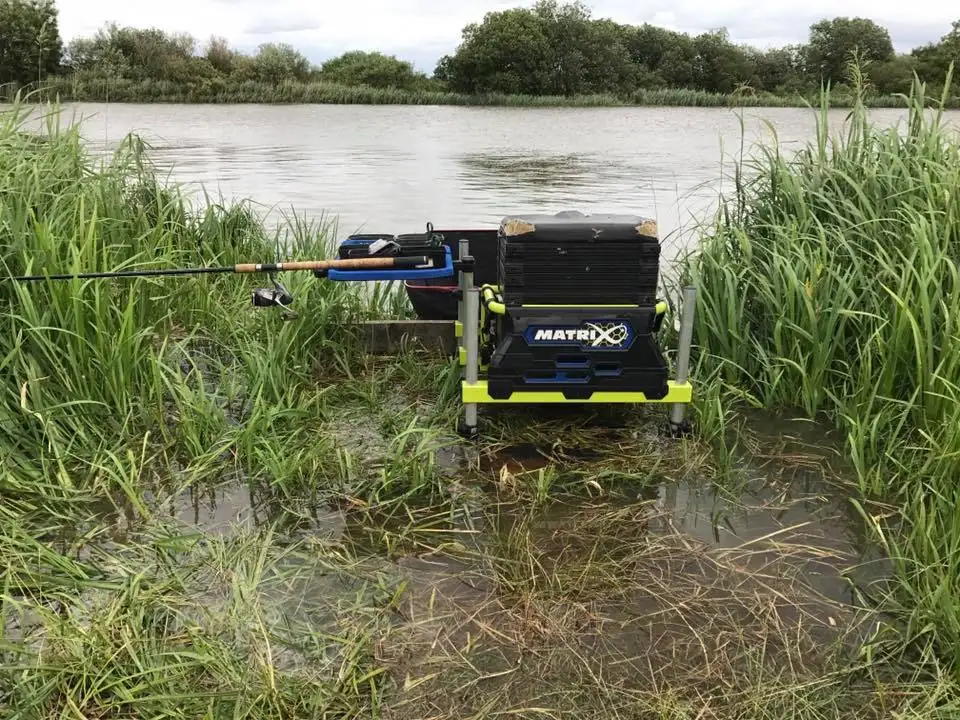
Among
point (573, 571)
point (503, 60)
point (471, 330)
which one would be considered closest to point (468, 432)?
point (471, 330)

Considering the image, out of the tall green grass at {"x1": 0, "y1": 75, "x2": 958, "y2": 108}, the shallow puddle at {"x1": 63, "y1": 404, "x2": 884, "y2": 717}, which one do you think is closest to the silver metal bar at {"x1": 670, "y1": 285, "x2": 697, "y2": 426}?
the shallow puddle at {"x1": 63, "y1": 404, "x2": 884, "y2": 717}

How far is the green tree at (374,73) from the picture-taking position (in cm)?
6388

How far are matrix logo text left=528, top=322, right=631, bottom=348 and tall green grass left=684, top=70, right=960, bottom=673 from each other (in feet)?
2.42

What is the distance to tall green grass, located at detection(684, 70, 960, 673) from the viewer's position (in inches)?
108

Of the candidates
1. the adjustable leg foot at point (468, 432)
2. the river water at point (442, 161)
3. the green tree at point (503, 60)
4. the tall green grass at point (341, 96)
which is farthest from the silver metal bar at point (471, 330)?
the green tree at point (503, 60)

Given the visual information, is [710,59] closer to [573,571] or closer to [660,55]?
[660,55]

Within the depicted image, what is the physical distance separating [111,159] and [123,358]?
1.86 meters

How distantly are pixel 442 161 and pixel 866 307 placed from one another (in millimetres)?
17117

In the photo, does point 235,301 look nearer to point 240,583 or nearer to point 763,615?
point 240,583

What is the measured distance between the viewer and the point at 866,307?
11.7 ft

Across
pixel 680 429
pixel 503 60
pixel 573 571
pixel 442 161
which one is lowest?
pixel 573 571

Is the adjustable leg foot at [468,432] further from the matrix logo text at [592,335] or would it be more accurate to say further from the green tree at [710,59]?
the green tree at [710,59]

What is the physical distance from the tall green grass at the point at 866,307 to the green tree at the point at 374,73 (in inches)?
2443

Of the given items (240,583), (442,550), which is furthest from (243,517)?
(442,550)
